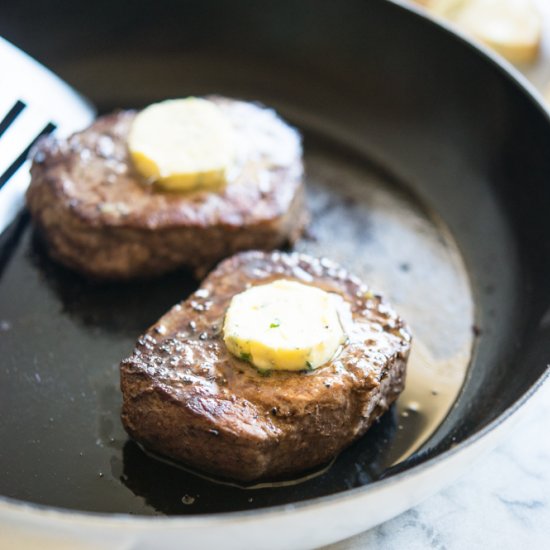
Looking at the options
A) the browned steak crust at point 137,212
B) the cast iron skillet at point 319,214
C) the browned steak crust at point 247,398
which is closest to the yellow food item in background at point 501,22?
the cast iron skillet at point 319,214

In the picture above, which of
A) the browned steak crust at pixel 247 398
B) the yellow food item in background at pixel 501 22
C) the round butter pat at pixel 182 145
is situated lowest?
the browned steak crust at pixel 247 398

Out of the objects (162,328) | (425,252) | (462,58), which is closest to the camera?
(162,328)

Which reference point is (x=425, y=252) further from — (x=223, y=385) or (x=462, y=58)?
(x=223, y=385)

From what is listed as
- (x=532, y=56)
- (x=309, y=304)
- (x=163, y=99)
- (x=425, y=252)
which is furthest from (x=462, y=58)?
Answer: (x=309, y=304)

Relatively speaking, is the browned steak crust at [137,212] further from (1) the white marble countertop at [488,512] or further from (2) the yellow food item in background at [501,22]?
(2) the yellow food item in background at [501,22]

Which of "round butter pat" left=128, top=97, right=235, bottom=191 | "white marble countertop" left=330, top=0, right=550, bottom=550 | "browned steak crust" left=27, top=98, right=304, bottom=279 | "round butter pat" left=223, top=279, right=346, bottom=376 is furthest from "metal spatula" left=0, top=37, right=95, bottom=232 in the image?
"white marble countertop" left=330, top=0, right=550, bottom=550

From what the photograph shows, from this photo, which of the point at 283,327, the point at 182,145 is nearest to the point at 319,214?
the point at 182,145
